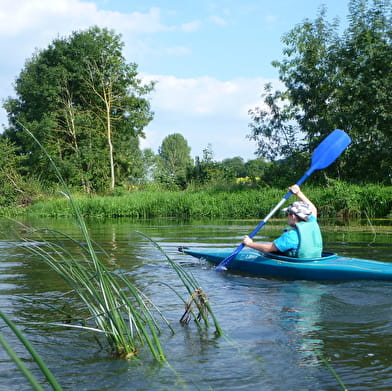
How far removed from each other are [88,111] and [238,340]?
24.8m

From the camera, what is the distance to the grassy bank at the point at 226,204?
13438 millimetres

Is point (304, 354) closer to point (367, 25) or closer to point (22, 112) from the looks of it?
point (367, 25)

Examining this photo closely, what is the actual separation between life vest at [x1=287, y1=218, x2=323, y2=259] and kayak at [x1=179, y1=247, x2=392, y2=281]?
0.10 meters

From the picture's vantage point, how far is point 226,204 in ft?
52.6

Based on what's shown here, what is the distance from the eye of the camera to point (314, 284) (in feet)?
17.8

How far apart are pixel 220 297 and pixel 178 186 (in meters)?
18.3

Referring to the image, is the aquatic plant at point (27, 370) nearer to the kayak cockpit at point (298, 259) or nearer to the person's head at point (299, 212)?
the person's head at point (299, 212)

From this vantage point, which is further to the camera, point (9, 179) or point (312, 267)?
point (9, 179)

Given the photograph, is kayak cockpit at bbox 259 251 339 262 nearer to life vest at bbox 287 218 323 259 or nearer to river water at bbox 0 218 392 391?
life vest at bbox 287 218 323 259

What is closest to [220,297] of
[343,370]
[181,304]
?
[181,304]

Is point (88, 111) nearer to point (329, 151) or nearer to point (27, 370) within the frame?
point (329, 151)

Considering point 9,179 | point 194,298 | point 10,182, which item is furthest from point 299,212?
point 9,179

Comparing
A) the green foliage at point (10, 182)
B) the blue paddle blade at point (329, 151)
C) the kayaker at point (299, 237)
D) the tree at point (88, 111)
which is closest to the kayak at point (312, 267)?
the kayaker at point (299, 237)

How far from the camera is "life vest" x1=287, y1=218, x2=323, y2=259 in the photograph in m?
5.46
